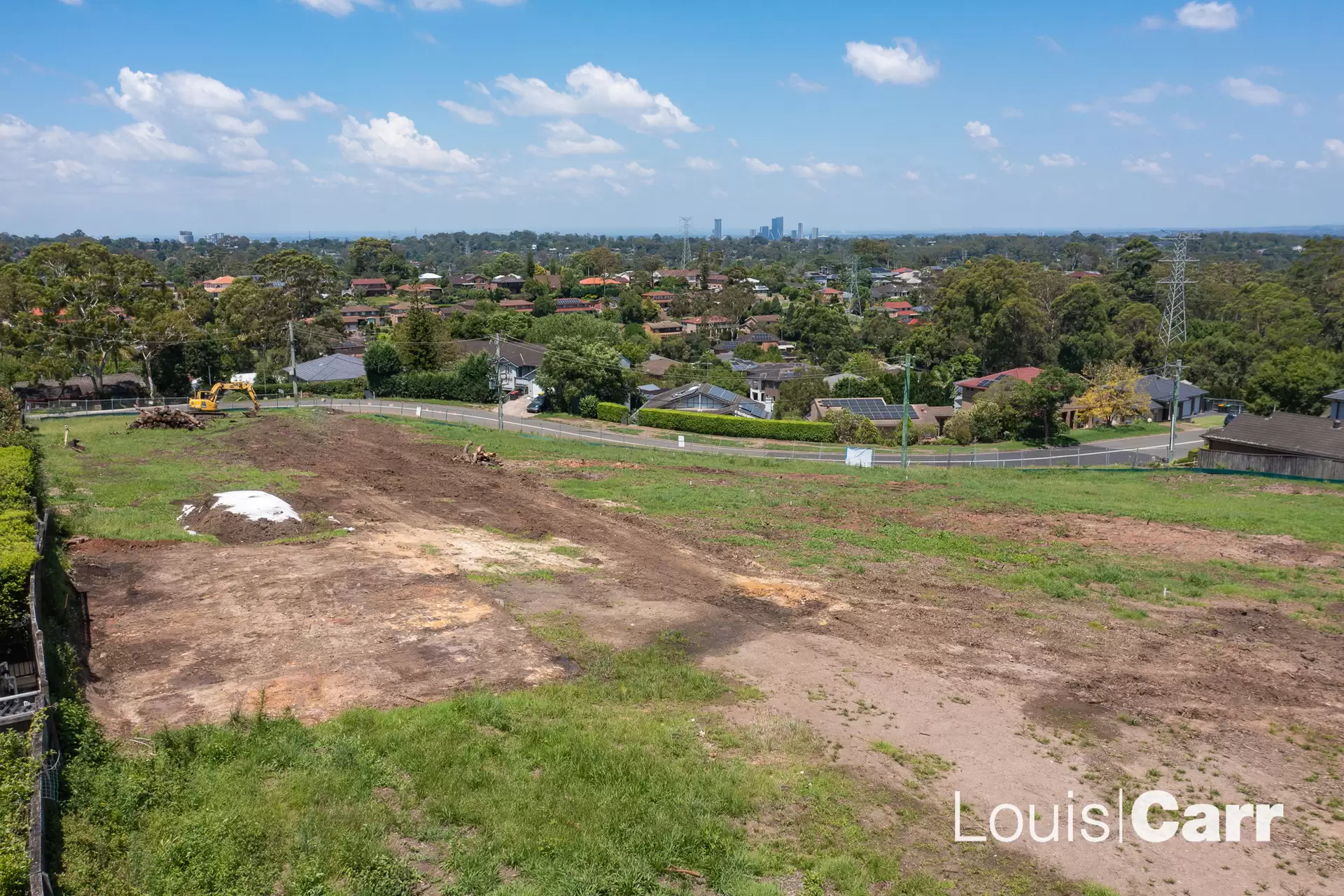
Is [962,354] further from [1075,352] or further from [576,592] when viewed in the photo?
[576,592]

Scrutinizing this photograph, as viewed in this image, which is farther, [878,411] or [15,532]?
[878,411]

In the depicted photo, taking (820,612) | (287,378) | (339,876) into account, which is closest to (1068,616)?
(820,612)

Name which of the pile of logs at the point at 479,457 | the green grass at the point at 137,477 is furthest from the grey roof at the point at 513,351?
the pile of logs at the point at 479,457

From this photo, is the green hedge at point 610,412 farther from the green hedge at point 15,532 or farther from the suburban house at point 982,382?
the green hedge at point 15,532

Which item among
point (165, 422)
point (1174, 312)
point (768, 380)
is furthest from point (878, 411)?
point (165, 422)

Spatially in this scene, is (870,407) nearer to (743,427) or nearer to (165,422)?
(743,427)

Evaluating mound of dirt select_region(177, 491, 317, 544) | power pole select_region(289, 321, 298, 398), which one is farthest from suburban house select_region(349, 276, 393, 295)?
mound of dirt select_region(177, 491, 317, 544)
